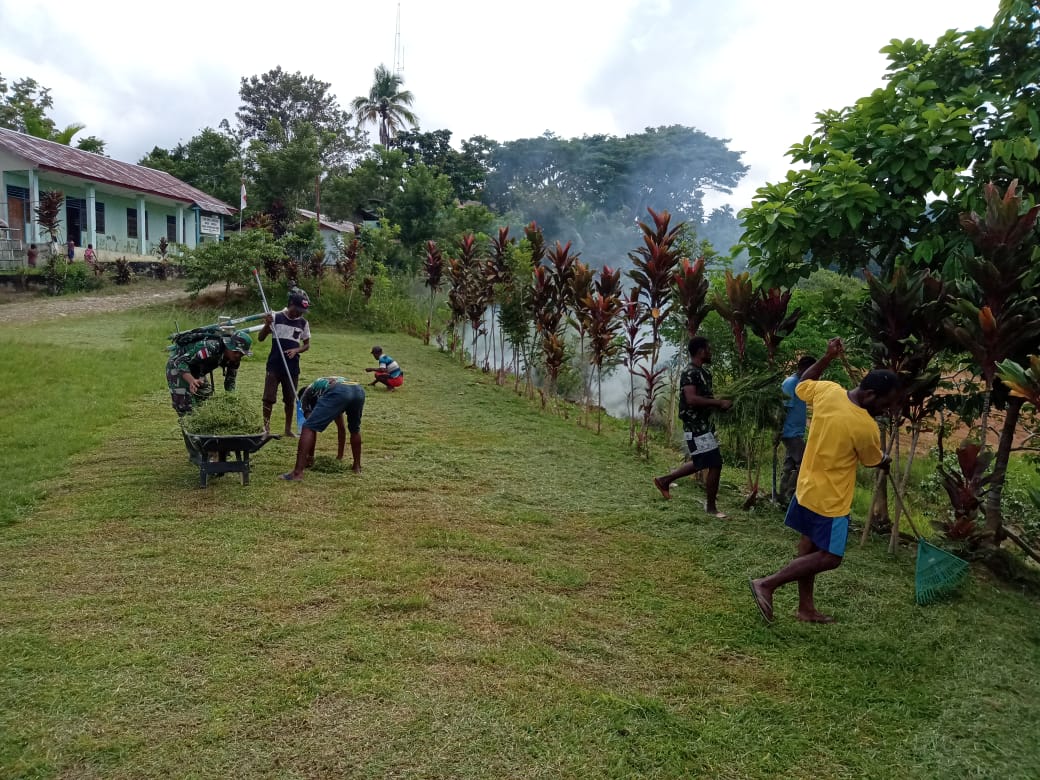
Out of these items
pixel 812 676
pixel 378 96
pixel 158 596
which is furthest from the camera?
pixel 378 96

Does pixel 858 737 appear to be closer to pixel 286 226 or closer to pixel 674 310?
pixel 674 310

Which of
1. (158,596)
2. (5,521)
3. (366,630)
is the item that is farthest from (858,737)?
(5,521)

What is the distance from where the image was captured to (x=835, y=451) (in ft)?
12.1

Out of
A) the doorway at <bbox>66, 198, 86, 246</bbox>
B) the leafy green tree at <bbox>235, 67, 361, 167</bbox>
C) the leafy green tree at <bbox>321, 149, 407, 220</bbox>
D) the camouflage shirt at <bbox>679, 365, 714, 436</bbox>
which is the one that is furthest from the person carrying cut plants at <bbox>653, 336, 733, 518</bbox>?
the leafy green tree at <bbox>235, 67, 361, 167</bbox>

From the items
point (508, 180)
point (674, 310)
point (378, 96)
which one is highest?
point (378, 96)

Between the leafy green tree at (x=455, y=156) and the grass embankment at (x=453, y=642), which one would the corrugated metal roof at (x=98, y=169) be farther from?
the grass embankment at (x=453, y=642)

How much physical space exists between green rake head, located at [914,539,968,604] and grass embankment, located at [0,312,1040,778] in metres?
0.12

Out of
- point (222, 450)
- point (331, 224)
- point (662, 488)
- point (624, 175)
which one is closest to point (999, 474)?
point (662, 488)

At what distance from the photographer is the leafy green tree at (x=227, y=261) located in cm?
1800

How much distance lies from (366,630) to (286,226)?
81.8ft

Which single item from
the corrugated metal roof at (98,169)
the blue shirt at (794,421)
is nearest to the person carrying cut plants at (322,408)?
the blue shirt at (794,421)

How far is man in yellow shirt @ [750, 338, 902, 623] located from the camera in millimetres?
3646

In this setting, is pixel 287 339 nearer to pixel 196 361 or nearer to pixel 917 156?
pixel 196 361

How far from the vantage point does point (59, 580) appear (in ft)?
13.3
